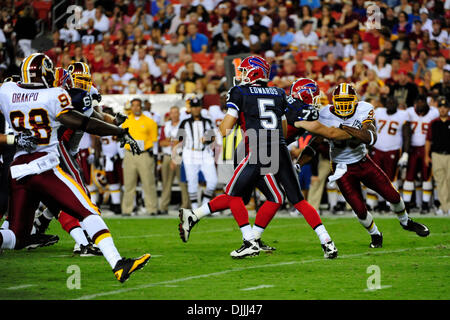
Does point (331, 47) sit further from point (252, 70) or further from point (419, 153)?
point (252, 70)

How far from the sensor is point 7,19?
17.5m

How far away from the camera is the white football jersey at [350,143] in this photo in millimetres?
8656

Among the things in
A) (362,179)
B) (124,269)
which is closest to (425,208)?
(362,179)

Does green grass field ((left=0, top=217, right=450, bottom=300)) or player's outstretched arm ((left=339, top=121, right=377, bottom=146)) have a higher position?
player's outstretched arm ((left=339, top=121, right=377, bottom=146))

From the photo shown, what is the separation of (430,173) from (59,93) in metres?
8.20

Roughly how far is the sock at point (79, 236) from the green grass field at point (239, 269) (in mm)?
161

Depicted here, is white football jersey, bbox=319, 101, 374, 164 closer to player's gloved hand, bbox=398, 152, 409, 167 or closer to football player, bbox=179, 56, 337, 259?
football player, bbox=179, 56, 337, 259

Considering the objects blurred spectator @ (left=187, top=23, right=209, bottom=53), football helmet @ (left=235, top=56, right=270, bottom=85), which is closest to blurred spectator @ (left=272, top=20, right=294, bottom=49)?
blurred spectator @ (left=187, top=23, right=209, bottom=53)

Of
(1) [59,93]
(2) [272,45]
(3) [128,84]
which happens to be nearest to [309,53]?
(2) [272,45]

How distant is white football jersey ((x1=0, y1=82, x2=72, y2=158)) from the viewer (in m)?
6.27

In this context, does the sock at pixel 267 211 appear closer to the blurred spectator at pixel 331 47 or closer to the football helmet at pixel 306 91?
the football helmet at pixel 306 91

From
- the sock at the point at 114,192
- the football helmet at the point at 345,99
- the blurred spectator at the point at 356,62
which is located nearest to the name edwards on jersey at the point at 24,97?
the football helmet at the point at 345,99

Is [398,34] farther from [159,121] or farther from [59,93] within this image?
[59,93]

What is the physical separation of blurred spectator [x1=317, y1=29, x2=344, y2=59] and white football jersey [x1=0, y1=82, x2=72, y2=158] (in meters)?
10.2
